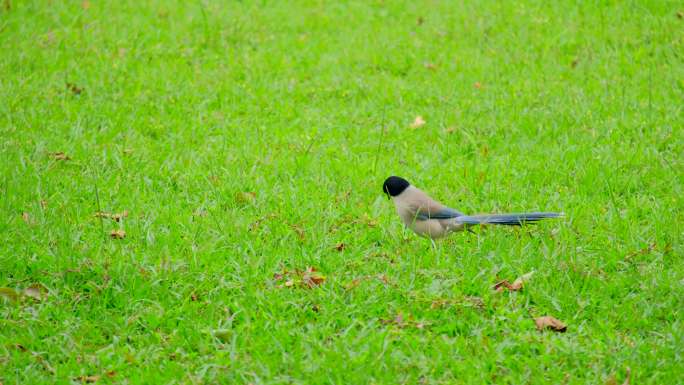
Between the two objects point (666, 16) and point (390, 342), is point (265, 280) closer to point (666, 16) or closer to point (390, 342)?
point (390, 342)

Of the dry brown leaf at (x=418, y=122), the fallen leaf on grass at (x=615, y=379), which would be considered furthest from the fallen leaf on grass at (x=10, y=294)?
the dry brown leaf at (x=418, y=122)

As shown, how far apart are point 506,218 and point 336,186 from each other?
155 centimetres

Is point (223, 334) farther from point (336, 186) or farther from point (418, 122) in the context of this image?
point (418, 122)

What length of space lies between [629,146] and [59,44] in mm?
6336

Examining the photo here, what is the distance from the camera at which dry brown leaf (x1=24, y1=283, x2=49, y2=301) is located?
457cm

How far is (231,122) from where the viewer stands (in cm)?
771

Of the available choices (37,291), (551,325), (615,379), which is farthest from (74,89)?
(615,379)

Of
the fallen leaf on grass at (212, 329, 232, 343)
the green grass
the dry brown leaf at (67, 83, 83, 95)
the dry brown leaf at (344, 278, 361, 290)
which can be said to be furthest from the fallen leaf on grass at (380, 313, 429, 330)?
the dry brown leaf at (67, 83, 83, 95)

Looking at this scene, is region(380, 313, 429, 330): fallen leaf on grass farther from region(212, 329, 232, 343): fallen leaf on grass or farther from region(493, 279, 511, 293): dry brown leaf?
region(212, 329, 232, 343): fallen leaf on grass

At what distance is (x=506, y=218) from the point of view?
514cm

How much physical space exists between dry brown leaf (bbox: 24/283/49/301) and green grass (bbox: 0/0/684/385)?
38 millimetres

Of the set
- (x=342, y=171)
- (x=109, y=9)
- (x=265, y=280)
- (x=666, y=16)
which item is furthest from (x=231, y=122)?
(x=666, y=16)

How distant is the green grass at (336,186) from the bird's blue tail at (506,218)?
5.9 inches

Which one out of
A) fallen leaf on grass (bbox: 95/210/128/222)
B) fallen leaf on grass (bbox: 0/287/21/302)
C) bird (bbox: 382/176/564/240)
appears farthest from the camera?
fallen leaf on grass (bbox: 95/210/128/222)
